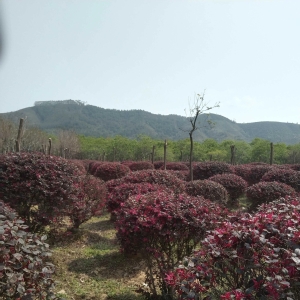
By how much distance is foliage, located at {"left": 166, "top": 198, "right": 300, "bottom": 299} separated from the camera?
1705 mm

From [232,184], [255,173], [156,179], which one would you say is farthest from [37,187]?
[255,173]

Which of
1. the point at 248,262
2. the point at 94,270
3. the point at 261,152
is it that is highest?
the point at 248,262

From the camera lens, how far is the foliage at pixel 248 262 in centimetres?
171

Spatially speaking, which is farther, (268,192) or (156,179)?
(268,192)

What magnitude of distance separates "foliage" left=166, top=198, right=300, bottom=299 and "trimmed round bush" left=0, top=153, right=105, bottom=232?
309cm

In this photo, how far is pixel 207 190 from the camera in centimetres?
794

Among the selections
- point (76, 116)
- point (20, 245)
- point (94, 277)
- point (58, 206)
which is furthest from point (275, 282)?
point (76, 116)

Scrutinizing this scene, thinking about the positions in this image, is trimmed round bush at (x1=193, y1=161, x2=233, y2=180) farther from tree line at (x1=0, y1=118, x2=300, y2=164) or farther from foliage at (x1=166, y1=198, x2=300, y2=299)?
tree line at (x1=0, y1=118, x2=300, y2=164)

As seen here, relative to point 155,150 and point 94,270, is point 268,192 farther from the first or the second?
point 155,150

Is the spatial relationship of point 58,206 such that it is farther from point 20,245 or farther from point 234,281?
point 234,281

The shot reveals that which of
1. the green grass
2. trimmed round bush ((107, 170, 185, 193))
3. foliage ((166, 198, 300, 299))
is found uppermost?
foliage ((166, 198, 300, 299))

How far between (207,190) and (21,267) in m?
6.32

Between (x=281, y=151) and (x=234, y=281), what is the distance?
1651 inches

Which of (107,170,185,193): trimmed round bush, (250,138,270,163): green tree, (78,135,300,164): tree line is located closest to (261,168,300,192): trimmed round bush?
(107,170,185,193): trimmed round bush
